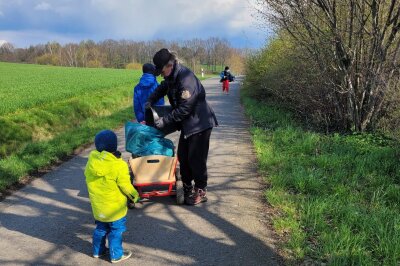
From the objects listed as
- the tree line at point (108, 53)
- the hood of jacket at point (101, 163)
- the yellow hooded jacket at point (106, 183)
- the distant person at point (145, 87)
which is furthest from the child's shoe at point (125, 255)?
the tree line at point (108, 53)

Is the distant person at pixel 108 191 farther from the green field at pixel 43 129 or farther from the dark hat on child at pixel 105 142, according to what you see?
the green field at pixel 43 129

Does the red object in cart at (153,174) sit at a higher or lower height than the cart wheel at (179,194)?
higher

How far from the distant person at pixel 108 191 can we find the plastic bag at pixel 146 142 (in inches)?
47.5

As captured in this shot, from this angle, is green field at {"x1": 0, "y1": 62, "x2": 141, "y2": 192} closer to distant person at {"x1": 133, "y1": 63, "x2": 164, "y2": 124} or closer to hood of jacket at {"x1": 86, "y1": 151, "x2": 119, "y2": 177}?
distant person at {"x1": 133, "y1": 63, "x2": 164, "y2": 124}

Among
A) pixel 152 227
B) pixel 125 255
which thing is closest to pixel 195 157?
pixel 152 227

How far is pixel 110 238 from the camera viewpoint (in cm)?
365

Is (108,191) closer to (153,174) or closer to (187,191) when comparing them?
(153,174)

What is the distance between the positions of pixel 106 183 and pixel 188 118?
1.45 meters

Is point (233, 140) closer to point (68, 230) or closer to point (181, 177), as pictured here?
point (181, 177)

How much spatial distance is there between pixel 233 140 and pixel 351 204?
4.63 metres

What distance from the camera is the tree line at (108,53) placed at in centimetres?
10688

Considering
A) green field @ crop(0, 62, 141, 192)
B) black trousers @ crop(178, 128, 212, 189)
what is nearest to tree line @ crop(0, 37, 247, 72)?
green field @ crop(0, 62, 141, 192)

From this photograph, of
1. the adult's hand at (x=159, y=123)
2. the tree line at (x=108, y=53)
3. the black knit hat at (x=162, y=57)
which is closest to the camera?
the black knit hat at (x=162, y=57)

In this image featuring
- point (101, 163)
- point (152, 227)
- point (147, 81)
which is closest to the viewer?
point (101, 163)
